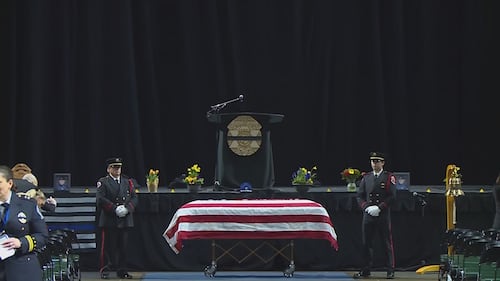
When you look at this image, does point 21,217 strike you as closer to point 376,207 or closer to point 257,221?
point 257,221

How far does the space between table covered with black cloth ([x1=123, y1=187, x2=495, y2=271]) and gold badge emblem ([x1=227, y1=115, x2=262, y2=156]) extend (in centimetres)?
72

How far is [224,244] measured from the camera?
54.7ft

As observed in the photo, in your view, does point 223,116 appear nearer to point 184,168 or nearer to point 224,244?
point 224,244

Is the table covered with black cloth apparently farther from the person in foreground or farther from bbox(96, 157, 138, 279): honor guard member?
the person in foreground

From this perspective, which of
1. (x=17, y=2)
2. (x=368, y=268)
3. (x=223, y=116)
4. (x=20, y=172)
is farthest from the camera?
(x=17, y=2)

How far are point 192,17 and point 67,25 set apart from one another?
235 centimetres

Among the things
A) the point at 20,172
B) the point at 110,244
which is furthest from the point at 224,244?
the point at 20,172

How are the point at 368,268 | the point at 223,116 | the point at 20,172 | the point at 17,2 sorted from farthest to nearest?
the point at 17,2 < the point at 223,116 < the point at 368,268 < the point at 20,172

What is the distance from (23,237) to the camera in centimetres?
877

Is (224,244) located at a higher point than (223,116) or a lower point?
lower

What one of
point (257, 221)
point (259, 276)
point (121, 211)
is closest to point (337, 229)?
point (259, 276)

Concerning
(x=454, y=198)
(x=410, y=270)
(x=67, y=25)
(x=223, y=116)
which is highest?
(x=67, y=25)

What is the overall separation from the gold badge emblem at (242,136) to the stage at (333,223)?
2.32ft

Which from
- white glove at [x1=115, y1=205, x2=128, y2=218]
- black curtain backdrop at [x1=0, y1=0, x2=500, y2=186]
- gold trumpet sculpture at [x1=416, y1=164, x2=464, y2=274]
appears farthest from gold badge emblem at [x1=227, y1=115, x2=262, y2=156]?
black curtain backdrop at [x1=0, y1=0, x2=500, y2=186]
